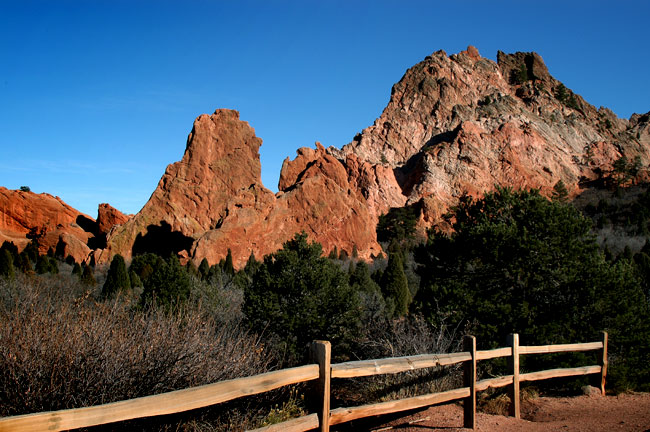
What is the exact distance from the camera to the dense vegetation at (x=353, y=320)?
5.16 meters

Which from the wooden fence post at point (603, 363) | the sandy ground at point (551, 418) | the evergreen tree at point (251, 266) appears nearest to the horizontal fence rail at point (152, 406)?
the sandy ground at point (551, 418)

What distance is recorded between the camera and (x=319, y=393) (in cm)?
472

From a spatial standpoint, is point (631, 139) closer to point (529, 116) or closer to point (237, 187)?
point (529, 116)

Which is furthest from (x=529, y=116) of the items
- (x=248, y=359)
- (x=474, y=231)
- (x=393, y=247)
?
(x=248, y=359)

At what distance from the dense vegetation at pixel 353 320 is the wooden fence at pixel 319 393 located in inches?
54.2

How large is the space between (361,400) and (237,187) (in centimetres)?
5370

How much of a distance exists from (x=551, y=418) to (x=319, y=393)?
477 cm

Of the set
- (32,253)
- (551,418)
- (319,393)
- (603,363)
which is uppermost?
(32,253)

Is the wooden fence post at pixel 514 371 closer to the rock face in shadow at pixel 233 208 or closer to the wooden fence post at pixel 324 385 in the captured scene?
the wooden fence post at pixel 324 385

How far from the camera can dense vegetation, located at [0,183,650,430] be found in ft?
16.9

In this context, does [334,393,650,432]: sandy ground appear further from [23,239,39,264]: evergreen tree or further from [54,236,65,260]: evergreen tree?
[54,236,65,260]: evergreen tree

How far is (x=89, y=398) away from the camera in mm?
5109

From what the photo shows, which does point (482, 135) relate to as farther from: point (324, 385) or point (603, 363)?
point (324, 385)

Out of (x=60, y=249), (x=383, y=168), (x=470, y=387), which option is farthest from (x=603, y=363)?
(x=383, y=168)
